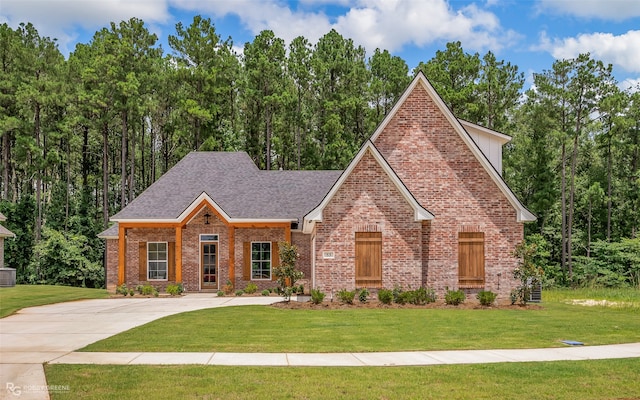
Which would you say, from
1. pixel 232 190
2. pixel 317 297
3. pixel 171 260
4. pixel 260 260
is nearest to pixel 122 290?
pixel 171 260

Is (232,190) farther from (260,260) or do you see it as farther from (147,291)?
(147,291)

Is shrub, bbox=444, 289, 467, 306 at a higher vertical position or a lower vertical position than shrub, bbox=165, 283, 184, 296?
higher

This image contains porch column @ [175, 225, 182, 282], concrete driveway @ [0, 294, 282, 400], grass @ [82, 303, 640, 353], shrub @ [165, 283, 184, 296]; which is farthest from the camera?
porch column @ [175, 225, 182, 282]

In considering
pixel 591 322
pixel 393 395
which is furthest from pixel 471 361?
pixel 591 322

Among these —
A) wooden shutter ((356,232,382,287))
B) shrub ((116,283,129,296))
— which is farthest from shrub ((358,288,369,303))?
shrub ((116,283,129,296))

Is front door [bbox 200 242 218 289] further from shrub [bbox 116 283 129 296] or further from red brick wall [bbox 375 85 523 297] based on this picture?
red brick wall [bbox 375 85 523 297]

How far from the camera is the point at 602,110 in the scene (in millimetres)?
42250

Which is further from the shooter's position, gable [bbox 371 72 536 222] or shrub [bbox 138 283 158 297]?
shrub [bbox 138 283 158 297]

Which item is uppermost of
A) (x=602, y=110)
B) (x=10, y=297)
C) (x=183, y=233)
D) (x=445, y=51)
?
(x=445, y=51)

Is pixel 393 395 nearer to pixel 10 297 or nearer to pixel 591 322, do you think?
pixel 591 322

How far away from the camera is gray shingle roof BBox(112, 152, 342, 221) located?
2770 cm

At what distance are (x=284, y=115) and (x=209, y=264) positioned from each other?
2331 cm

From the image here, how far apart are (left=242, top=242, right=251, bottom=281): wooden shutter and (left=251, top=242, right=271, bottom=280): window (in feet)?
0.50

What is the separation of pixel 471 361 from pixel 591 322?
23.2 feet
